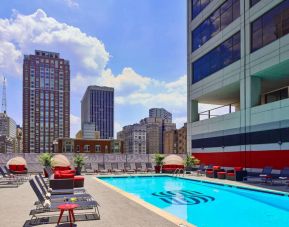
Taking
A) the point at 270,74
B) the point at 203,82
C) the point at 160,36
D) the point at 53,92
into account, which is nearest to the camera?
the point at 270,74

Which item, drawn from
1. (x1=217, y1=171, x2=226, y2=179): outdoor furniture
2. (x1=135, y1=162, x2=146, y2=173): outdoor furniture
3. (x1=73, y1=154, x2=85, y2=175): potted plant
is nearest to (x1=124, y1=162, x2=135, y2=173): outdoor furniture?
(x1=135, y1=162, x2=146, y2=173): outdoor furniture

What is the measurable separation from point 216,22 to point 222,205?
22.0 m

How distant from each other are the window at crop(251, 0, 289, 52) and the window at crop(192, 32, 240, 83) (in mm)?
2298

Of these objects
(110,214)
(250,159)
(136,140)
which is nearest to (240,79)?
(250,159)

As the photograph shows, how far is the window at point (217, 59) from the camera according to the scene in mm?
27497

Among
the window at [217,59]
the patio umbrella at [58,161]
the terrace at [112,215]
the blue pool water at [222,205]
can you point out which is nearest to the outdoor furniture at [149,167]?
the patio umbrella at [58,161]

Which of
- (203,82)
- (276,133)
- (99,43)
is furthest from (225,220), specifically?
(203,82)

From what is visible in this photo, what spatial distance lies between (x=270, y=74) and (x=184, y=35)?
15901 mm

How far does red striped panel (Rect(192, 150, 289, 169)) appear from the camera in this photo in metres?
21.8

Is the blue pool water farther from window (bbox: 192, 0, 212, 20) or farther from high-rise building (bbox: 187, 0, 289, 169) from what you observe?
window (bbox: 192, 0, 212, 20)

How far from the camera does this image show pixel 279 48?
21594 mm

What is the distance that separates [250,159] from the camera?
992 inches

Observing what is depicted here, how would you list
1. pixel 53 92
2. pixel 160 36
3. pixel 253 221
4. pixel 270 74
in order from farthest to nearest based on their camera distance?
pixel 53 92 → pixel 160 36 → pixel 270 74 → pixel 253 221

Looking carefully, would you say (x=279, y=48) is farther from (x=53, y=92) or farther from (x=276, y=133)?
(x=53, y=92)
